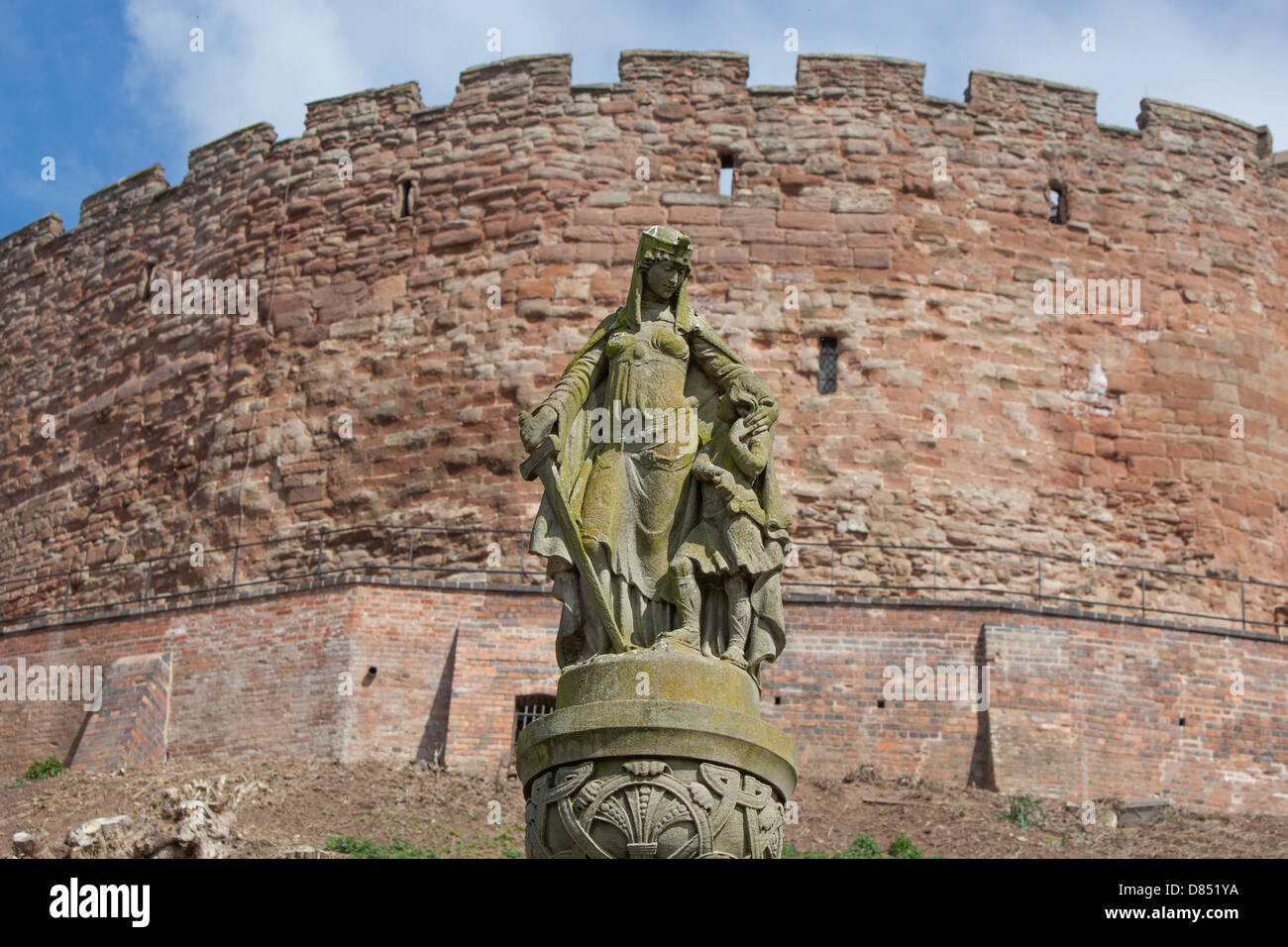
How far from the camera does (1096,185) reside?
2247 cm

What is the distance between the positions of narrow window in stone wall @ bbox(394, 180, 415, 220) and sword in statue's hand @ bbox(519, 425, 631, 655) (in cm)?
1498

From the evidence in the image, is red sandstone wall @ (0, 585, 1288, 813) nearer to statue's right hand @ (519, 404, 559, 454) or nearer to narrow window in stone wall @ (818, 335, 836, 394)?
narrow window in stone wall @ (818, 335, 836, 394)

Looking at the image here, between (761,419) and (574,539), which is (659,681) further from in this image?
(761,419)

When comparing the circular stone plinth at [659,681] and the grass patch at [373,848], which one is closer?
the circular stone plinth at [659,681]

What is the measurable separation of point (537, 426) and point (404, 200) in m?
15.2

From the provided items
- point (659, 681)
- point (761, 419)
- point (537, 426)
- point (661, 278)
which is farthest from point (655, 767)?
point (661, 278)

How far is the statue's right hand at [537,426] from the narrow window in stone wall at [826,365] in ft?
42.3

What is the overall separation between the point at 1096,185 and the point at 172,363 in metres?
11.3

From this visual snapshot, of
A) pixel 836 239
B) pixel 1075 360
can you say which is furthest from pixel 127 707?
pixel 1075 360

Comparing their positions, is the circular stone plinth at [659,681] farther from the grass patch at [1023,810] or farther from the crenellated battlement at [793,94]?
the crenellated battlement at [793,94]

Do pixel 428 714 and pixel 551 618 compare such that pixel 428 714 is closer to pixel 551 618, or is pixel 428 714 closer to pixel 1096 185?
pixel 551 618

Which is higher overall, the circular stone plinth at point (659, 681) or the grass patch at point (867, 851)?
the grass patch at point (867, 851)

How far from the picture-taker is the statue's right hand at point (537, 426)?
823cm

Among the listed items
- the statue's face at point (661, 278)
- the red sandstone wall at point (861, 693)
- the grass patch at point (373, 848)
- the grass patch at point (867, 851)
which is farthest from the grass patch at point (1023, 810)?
the statue's face at point (661, 278)
